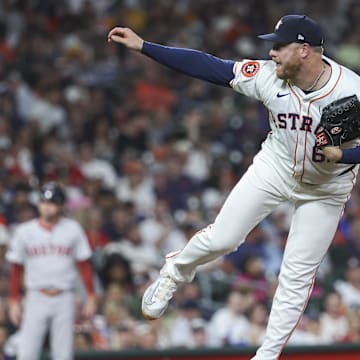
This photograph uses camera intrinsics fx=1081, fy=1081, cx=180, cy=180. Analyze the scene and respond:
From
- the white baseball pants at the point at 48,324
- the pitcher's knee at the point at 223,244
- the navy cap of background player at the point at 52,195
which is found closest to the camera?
the pitcher's knee at the point at 223,244

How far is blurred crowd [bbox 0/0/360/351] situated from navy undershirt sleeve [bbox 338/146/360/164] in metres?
3.46

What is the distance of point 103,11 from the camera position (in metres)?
12.4

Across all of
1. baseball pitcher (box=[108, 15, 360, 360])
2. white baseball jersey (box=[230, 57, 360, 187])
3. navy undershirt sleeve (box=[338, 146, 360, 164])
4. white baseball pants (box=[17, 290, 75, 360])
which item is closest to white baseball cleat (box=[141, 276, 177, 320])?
baseball pitcher (box=[108, 15, 360, 360])

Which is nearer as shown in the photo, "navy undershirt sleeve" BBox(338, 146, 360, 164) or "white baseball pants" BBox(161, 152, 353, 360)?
"navy undershirt sleeve" BBox(338, 146, 360, 164)

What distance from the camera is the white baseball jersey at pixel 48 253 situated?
7.83 metres

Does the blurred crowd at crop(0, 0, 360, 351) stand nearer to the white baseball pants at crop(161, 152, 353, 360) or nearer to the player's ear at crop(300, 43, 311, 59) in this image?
the white baseball pants at crop(161, 152, 353, 360)

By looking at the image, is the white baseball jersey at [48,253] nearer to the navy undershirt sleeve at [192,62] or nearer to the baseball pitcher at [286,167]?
the baseball pitcher at [286,167]

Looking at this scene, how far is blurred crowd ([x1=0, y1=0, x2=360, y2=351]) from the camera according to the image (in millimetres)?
8672

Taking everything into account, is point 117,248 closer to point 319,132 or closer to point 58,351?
point 58,351

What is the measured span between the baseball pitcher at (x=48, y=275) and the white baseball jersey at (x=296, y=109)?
8.89 feet

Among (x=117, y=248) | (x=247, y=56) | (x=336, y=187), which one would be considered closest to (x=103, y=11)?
(x=247, y=56)

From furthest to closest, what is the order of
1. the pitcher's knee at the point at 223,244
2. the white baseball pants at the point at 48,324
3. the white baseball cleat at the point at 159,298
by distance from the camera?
the white baseball pants at the point at 48,324 < the white baseball cleat at the point at 159,298 < the pitcher's knee at the point at 223,244

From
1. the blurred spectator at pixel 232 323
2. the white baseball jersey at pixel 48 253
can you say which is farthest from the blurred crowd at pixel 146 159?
the white baseball jersey at pixel 48 253

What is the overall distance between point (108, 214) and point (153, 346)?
5.89 ft
